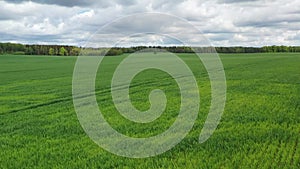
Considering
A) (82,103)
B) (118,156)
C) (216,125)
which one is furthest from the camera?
(82,103)

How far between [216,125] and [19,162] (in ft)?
17.6

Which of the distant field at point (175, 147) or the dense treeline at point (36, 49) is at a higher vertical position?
the dense treeline at point (36, 49)

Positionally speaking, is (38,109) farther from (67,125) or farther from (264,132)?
(264,132)

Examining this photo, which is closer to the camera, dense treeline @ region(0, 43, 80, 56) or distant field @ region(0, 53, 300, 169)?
distant field @ region(0, 53, 300, 169)

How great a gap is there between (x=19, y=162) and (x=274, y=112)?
8294mm

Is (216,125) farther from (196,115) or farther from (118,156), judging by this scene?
(118,156)

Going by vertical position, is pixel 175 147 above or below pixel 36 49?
below

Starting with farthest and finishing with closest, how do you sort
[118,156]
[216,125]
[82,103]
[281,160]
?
[82,103] → [216,125] → [118,156] → [281,160]

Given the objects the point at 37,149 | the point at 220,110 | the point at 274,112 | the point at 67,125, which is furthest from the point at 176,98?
the point at 37,149

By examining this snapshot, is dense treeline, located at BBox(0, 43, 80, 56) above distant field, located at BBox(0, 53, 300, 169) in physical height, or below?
above

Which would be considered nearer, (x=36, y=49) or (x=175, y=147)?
(x=175, y=147)

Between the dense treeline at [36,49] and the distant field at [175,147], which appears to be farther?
the dense treeline at [36,49]

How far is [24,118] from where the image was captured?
12.3 meters

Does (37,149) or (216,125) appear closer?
(37,149)
